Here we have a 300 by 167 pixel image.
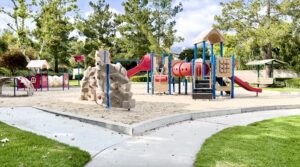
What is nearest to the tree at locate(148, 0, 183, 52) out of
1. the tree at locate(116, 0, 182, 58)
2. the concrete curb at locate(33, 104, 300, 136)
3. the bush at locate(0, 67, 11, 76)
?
the tree at locate(116, 0, 182, 58)

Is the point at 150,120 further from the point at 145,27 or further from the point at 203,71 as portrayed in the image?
the point at 145,27

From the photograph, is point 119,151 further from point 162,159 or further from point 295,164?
point 295,164

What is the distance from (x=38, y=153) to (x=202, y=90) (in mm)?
11164

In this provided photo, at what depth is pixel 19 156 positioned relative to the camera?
5340 millimetres

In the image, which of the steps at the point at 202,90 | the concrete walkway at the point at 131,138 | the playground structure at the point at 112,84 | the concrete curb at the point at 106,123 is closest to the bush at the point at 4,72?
the steps at the point at 202,90

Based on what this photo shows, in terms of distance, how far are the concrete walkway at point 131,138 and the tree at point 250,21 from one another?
22.8 meters

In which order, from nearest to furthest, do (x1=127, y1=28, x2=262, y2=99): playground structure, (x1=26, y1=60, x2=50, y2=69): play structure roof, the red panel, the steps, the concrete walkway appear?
the concrete walkway, the steps, (x1=127, y1=28, x2=262, y2=99): playground structure, the red panel, (x1=26, y1=60, x2=50, y2=69): play structure roof

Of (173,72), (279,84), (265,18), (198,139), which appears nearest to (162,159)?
(198,139)

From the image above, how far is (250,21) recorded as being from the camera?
112 feet

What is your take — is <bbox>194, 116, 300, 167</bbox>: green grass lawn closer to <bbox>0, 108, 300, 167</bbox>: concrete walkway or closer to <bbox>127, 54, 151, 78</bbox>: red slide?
<bbox>0, 108, 300, 167</bbox>: concrete walkway

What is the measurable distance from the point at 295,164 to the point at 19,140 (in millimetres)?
4605

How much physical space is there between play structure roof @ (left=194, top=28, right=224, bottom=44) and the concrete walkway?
7112 millimetres

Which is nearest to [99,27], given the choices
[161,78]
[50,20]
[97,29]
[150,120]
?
[97,29]

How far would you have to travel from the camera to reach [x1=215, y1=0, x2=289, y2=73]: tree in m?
32.3
